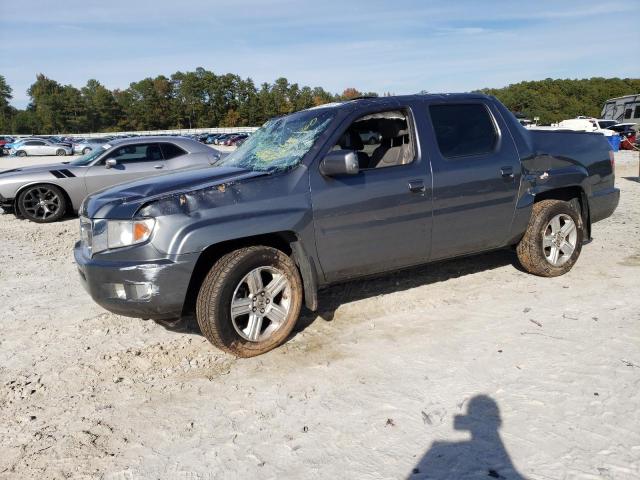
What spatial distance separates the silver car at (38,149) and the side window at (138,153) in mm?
33729

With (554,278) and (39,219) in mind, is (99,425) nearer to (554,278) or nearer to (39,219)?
(554,278)

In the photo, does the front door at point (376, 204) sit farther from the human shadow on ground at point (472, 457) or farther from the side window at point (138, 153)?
the side window at point (138, 153)

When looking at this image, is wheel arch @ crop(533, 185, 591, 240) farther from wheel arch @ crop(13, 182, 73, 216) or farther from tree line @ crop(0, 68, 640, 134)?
tree line @ crop(0, 68, 640, 134)

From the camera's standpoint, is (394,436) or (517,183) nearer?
(394,436)

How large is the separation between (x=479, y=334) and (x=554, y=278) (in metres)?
1.75

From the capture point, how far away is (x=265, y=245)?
382 cm

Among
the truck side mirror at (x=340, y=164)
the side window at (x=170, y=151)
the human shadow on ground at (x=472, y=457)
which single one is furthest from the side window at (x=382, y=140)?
the side window at (x=170, y=151)

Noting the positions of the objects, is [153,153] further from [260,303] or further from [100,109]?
[100,109]

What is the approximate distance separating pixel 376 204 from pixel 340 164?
50 centimetres

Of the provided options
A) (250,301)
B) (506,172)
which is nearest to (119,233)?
(250,301)

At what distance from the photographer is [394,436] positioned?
105 inches

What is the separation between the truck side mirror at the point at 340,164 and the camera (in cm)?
359

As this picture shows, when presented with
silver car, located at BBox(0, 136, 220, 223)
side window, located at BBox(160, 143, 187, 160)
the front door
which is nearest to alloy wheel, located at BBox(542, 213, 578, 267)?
the front door

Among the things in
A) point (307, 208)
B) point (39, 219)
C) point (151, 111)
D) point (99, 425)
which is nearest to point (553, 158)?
point (307, 208)
